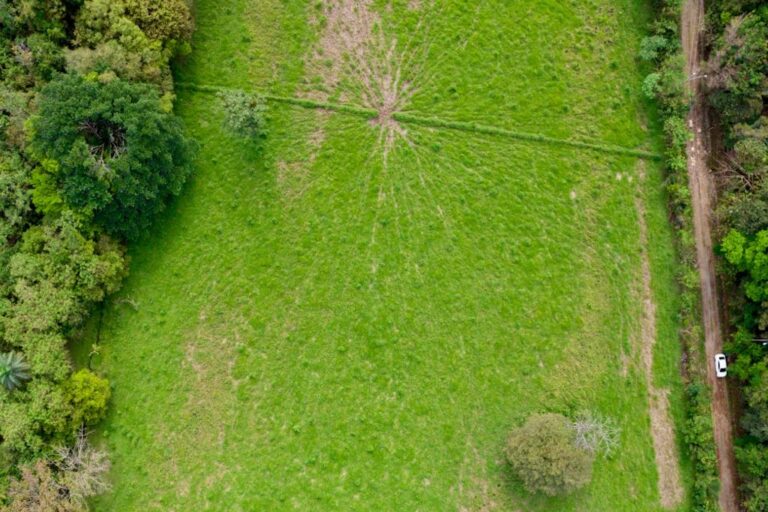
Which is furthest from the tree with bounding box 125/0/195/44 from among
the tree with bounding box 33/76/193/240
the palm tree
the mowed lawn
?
the palm tree

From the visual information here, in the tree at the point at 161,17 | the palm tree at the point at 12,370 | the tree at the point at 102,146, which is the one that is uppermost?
the tree at the point at 161,17

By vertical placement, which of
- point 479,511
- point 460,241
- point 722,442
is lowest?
point 479,511

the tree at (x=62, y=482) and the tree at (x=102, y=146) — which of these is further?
the tree at (x=102, y=146)

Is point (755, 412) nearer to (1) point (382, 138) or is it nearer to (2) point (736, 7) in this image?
(2) point (736, 7)

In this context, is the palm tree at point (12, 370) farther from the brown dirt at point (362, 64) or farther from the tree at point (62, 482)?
the brown dirt at point (362, 64)

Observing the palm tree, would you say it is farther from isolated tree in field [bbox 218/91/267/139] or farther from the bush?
isolated tree in field [bbox 218/91/267/139]

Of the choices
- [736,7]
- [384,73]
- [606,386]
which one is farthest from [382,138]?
[736,7]

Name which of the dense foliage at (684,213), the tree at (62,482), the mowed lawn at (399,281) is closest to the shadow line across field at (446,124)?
the mowed lawn at (399,281)
